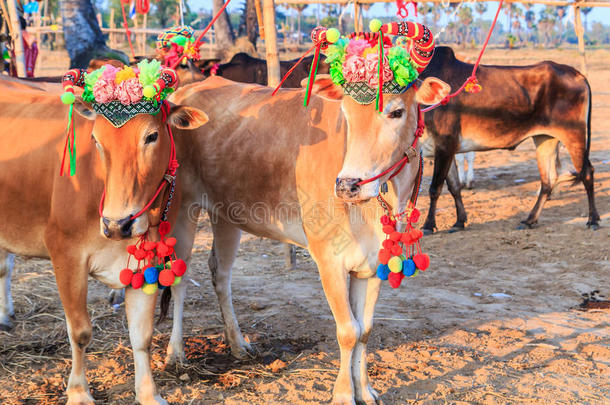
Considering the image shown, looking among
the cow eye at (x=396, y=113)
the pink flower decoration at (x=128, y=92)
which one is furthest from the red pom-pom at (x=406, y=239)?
the pink flower decoration at (x=128, y=92)

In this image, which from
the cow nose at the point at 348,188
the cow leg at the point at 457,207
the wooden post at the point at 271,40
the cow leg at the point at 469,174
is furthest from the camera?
the cow leg at the point at 469,174

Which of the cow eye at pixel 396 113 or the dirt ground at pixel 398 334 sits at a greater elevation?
the cow eye at pixel 396 113

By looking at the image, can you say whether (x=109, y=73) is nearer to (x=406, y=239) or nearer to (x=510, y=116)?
(x=406, y=239)

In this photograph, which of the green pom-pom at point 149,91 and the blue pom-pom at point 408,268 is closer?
the green pom-pom at point 149,91

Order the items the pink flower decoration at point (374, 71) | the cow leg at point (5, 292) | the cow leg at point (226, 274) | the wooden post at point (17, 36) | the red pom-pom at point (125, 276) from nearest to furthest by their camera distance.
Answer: the pink flower decoration at point (374, 71) < the red pom-pom at point (125, 276) < the cow leg at point (226, 274) < the cow leg at point (5, 292) < the wooden post at point (17, 36)

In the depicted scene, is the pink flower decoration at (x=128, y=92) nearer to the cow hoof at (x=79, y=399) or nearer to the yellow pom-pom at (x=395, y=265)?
the yellow pom-pom at (x=395, y=265)

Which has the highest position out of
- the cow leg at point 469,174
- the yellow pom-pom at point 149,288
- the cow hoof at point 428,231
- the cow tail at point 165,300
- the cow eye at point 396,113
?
the cow eye at point 396,113

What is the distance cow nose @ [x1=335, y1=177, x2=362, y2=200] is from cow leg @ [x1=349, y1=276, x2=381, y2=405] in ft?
2.68

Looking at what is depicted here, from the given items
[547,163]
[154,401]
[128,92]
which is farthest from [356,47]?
[547,163]

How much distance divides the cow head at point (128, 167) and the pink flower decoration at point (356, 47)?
1042mm

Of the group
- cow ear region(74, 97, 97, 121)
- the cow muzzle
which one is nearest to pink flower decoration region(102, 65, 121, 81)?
cow ear region(74, 97, 97, 121)

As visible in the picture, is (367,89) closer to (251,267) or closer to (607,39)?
(251,267)

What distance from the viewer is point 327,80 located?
375 cm

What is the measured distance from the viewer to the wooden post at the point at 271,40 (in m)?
5.49
